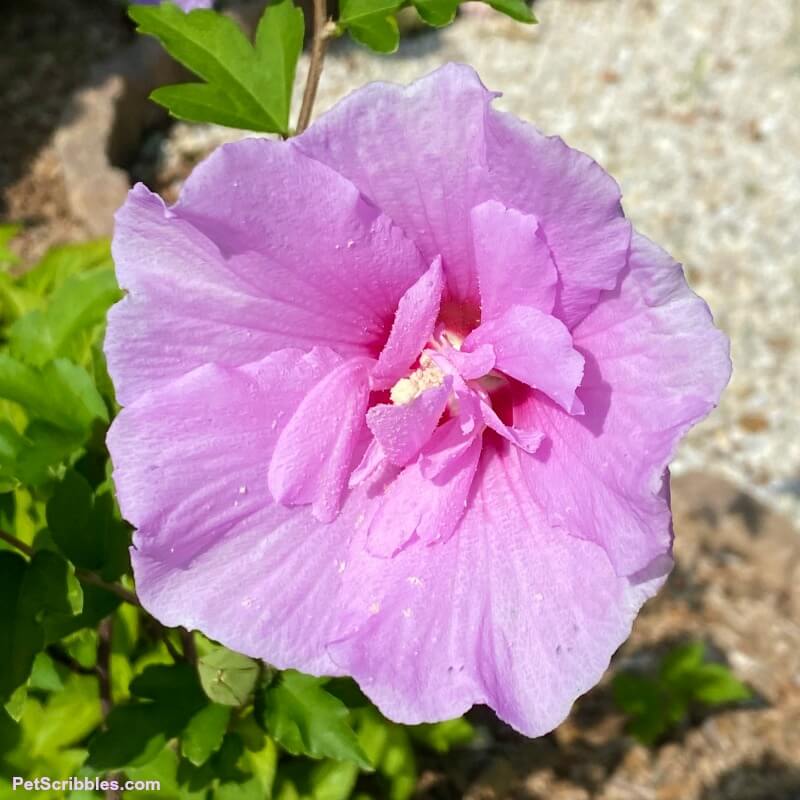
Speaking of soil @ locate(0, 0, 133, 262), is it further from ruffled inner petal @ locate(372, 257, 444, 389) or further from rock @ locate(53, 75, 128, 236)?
ruffled inner petal @ locate(372, 257, 444, 389)

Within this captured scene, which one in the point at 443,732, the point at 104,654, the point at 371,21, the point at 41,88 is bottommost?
the point at 41,88

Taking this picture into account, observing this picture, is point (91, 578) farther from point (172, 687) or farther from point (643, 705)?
point (643, 705)

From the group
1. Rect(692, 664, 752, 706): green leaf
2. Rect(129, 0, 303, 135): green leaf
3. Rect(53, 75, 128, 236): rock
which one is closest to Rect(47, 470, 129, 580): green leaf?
Rect(129, 0, 303, 135): green leaf

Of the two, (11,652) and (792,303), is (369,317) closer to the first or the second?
(11,652)

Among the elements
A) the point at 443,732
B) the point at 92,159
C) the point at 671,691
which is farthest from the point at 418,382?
the point at 92,159

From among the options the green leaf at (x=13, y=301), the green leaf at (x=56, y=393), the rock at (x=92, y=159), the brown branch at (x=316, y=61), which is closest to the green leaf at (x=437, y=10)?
the brown branch at (x=316, y=61)
